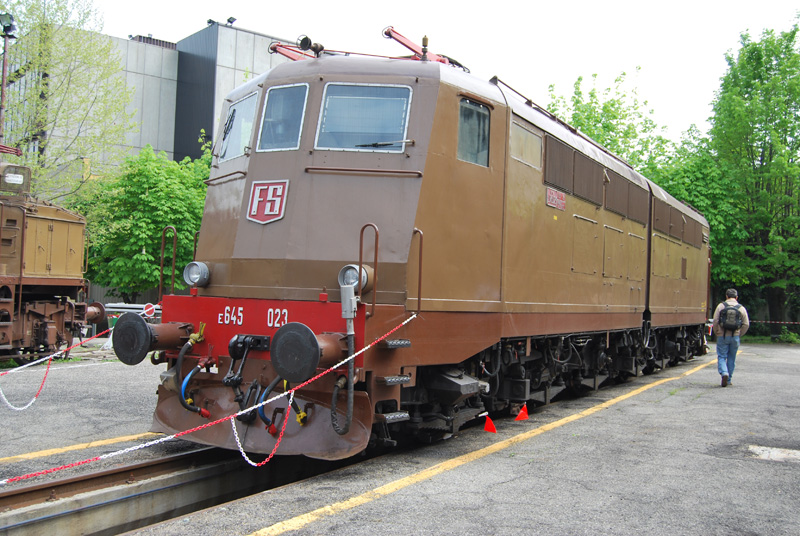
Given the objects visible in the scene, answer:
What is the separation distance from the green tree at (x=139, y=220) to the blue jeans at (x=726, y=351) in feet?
52.1

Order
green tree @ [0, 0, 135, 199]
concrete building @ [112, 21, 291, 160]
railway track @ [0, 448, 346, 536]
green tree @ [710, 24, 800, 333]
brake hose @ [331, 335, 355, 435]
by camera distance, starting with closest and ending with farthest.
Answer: railway track @ [0, 448, 346, 536] → brake hose @ [331, 335, 355, 435] → green tree @ [0, 0, 135, 199] → green tree @ [710, 24, 800, 333] → concrete building @ [112, 21, 291, 160]

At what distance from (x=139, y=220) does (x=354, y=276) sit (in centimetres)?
1805

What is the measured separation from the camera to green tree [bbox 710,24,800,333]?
1092 inches

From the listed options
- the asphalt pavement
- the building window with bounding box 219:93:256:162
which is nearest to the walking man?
the asphalt pavement

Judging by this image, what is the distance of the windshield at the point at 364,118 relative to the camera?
19.6 ft

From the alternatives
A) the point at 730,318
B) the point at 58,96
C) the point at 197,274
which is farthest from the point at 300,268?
the point at 58,96

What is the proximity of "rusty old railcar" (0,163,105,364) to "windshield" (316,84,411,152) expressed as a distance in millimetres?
8335

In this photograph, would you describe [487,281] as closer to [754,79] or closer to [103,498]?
[103,498]

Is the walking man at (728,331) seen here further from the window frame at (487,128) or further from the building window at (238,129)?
the building window at (238,129)

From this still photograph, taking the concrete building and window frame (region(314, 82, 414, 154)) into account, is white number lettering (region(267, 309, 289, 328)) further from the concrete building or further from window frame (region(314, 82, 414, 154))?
the concrete building

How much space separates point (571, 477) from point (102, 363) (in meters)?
11.0

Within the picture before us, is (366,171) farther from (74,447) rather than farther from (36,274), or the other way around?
(36,274)

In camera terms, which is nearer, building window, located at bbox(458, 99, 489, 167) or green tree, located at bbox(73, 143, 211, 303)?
building window, located at bbox(458, 99, 489, 167)

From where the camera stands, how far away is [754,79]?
99.2 feet
